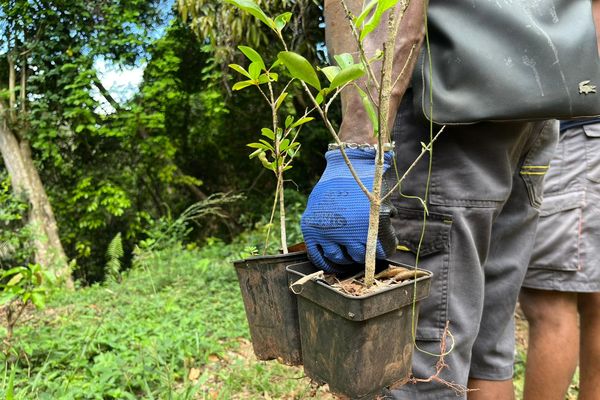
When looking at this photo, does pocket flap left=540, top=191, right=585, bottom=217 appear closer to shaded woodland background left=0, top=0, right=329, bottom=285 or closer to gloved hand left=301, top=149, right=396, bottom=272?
gloved hand left=301, top=149, right=396, bottom=272

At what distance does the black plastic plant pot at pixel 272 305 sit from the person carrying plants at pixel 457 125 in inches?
4.6

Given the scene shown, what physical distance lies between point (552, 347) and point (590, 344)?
0.21 m

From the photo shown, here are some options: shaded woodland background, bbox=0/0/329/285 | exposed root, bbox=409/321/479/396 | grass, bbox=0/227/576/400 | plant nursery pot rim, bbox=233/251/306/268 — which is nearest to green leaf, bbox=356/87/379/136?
plant nursery pot rim, bbox=233/251/306/268

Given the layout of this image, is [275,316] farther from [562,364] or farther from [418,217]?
[562,364]

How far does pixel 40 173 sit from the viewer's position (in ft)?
23.9

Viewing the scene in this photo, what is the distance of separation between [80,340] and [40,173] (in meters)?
5.96

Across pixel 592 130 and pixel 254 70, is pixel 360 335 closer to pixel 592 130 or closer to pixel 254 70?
pixel 254 70

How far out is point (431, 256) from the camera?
1.00 m

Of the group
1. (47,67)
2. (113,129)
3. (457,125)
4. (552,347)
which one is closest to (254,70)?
(457,125)

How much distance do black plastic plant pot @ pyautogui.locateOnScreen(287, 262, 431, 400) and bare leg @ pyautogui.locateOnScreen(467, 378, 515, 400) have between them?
0.58 meters

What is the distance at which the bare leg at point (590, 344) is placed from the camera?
Answer: 5.14 ft

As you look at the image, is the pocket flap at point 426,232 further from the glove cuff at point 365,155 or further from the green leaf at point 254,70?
the green leaf at point 254,70

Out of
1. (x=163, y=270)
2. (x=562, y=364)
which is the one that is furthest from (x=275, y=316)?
(x=163, y=270)

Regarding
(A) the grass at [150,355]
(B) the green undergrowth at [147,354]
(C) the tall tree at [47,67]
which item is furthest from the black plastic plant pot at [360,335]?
(C) the tall tree at [47,67]
